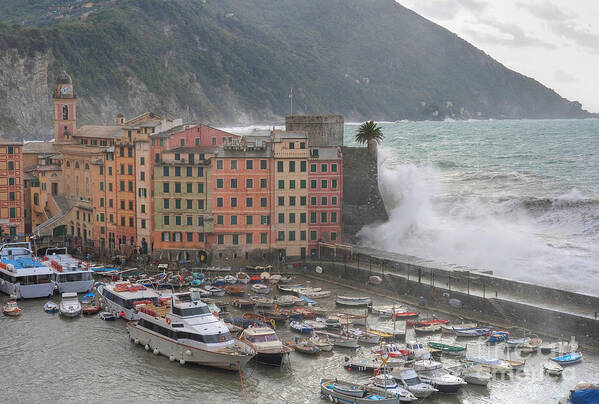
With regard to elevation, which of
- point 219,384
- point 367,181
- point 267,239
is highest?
point 367,181

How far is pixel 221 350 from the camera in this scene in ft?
157

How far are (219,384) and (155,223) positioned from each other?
1316 inches

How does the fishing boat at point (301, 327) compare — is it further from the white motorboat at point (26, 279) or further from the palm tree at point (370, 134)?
the palm tree at point (370, 134)

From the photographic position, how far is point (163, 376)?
1858 inches

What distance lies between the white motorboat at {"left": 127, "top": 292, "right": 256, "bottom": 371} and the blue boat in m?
17.2

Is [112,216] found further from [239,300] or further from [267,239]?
[239,300]

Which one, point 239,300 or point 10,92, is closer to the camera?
point 239,300

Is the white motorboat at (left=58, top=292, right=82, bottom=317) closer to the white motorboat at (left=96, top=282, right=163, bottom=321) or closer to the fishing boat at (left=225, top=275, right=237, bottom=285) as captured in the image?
the white motorboat at (left=96, top=282, right=163, bottom=321)

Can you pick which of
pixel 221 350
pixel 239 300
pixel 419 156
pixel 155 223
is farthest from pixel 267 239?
→ pixel 419 156

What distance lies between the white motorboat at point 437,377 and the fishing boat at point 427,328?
7916 millimetres

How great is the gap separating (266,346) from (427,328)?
11.6 meters

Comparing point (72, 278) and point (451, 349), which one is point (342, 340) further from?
point (72, 278)

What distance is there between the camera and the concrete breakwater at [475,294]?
53.5 meters

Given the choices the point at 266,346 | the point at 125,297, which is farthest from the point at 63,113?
the point at 266,346
